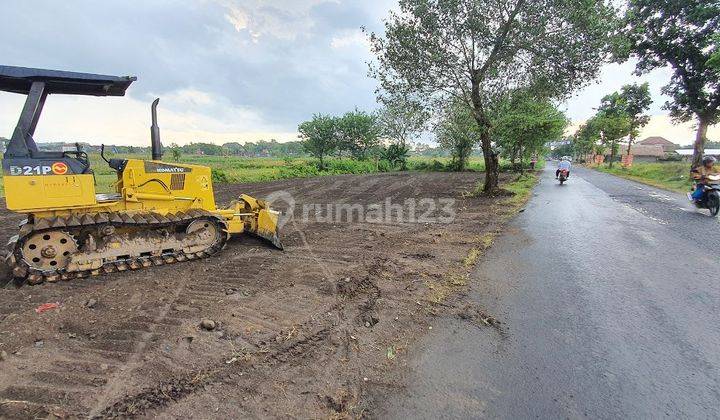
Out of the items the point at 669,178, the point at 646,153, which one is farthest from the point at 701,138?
the point at 646,153

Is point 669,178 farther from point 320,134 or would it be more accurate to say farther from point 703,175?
point 320,134

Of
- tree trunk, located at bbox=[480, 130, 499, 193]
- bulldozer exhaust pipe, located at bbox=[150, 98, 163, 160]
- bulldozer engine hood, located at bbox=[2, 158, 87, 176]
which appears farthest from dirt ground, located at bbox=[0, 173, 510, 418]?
tree trunk, located at bbox=[480, 130, 499, 193]

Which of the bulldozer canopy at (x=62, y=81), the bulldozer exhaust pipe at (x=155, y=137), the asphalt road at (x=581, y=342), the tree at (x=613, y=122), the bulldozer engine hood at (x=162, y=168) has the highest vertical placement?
the tree at (x=613, y=122)

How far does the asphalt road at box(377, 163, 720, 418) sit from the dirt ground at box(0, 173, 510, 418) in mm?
419

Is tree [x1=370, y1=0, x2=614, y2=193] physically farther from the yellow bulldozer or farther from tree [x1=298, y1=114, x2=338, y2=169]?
tree [x1=298, y1=114, x2=338, y2=169]

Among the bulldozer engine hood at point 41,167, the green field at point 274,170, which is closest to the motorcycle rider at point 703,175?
the bulldozer engine hood at point 41,167

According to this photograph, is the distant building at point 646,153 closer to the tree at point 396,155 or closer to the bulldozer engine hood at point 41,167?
the tree at point 396,155

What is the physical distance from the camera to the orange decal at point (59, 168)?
5.27m

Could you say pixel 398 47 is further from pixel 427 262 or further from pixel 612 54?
pixel 427 262

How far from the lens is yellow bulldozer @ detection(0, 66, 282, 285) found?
5.16 metres

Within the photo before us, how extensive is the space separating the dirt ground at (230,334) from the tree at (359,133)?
42.7 metres

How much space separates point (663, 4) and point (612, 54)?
12523 mm

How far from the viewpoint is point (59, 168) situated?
5.30m

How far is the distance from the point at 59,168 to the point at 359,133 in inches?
1760
